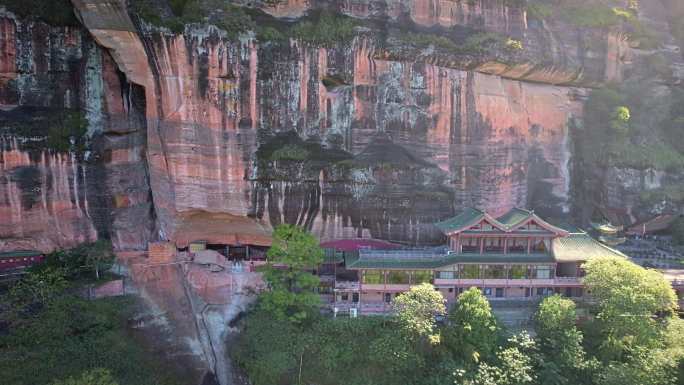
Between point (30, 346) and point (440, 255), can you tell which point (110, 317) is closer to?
point (30, 346)

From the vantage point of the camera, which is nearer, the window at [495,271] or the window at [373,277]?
the window at [373,277]

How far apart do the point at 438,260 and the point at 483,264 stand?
6.21 feet

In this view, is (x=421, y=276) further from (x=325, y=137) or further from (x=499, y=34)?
(x=499, y=34)

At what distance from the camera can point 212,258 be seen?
2217 cm

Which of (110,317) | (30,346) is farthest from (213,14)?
(30,346)

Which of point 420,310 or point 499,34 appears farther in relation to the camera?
point 499,34

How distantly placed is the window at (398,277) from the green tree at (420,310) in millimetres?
2212

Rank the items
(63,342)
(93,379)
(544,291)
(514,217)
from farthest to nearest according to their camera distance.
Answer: (514,217) < (544,291) < (63,342) < (93,379)

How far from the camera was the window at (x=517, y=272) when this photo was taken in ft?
66.9

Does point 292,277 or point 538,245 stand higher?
point 538,245

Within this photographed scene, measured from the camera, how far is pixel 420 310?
17531mm

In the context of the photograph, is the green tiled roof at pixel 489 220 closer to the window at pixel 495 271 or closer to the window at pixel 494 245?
the window at pixel 494 245

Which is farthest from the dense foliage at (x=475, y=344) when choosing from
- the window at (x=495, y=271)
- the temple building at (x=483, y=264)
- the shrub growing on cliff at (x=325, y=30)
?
the shrub growing on cliff at (x=325, y=30)

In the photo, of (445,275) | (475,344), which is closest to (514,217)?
(445,275)
